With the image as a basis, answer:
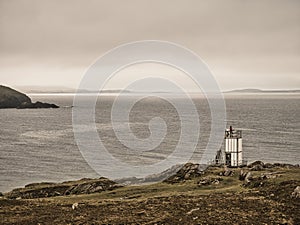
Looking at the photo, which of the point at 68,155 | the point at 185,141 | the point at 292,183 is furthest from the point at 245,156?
the point at 292,183

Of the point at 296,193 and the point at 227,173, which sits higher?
the point at 296,193

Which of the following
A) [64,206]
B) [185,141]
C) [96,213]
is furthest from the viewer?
[185,141]

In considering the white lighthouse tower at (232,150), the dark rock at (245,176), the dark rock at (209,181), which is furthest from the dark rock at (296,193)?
the white lighthouse tower at (232,150)

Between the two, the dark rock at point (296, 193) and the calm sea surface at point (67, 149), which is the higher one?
the dark rock at point (296, 193)

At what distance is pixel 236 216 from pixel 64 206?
571 inches

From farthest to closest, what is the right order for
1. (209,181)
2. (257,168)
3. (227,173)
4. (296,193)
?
(257,168) < (227,173) < (209,181) < (296,193)

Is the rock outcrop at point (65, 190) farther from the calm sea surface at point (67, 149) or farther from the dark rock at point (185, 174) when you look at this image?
the calm sea surface at point (67, 149)

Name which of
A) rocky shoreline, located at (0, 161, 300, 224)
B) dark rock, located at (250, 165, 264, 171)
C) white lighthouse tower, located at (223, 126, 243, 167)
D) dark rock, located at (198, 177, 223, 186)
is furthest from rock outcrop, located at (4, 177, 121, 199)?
dark rock, located at (250, 165, 264, 171)

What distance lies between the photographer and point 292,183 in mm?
33938

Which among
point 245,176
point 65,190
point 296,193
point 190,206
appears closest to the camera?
point 190,206

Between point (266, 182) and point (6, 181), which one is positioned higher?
point (266, 182)

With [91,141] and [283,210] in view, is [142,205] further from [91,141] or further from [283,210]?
[91,141]

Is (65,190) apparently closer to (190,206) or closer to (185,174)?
(185,174)

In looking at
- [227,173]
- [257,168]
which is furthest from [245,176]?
[257,168]
